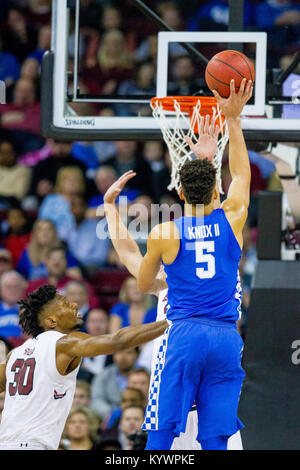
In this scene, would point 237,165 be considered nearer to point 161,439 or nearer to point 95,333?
point 161,439

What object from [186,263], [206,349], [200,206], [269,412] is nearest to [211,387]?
[206,349]

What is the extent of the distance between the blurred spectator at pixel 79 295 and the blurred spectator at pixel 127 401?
4.01ft

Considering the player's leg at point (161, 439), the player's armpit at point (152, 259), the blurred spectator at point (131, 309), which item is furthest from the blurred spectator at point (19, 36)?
the player's leg at point (161, 439)

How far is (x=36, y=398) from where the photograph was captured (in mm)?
5422

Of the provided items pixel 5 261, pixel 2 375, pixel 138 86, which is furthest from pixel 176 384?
pixel 138 86

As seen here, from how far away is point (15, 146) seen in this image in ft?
34.8

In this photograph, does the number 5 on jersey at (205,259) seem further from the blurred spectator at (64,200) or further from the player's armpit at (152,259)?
the blurred spectator at (64,200)

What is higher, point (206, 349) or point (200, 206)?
point (200, 206)

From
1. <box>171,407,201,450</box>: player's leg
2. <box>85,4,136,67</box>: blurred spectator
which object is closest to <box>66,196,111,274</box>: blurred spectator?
<box>85,4,136,67</box>: blurred spectator

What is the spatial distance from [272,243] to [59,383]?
2.76m

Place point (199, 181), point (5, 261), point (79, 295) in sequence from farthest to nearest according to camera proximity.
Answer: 1. point (5, 261)
2. point (79, 295)
3. point (199, 181)

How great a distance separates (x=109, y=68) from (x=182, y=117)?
431 cm

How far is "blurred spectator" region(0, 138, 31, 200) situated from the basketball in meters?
5.06
